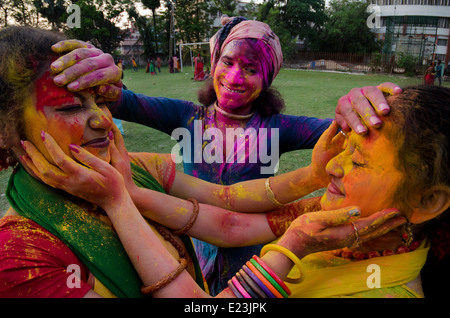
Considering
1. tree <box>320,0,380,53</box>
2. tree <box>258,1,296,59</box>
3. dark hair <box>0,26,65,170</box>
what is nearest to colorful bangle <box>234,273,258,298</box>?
dark hair <box>0,26,65,170</box>

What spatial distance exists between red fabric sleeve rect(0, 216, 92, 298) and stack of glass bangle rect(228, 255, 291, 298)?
25.5 inches

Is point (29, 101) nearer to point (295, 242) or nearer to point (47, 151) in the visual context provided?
point (47, 151)

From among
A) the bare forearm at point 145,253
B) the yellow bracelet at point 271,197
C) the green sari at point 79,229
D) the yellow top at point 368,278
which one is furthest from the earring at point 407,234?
the green sari at point 79,229

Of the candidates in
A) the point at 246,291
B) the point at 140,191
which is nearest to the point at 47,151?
the point at 140,191

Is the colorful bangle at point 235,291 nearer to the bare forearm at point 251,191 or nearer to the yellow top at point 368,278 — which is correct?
the yellow top at point 368,278

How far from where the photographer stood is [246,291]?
4.68 ft

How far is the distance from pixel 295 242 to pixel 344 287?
32cm

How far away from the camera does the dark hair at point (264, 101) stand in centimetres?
287

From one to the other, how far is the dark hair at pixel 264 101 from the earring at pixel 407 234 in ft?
5.03

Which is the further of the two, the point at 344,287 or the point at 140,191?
the point at 140,191

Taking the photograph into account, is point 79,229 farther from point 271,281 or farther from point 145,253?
point 271,281

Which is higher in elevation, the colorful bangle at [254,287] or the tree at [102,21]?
the tree at [102,21]

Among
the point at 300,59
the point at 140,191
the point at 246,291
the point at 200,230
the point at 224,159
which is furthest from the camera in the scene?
the point at 300,59

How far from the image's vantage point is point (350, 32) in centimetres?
4091
